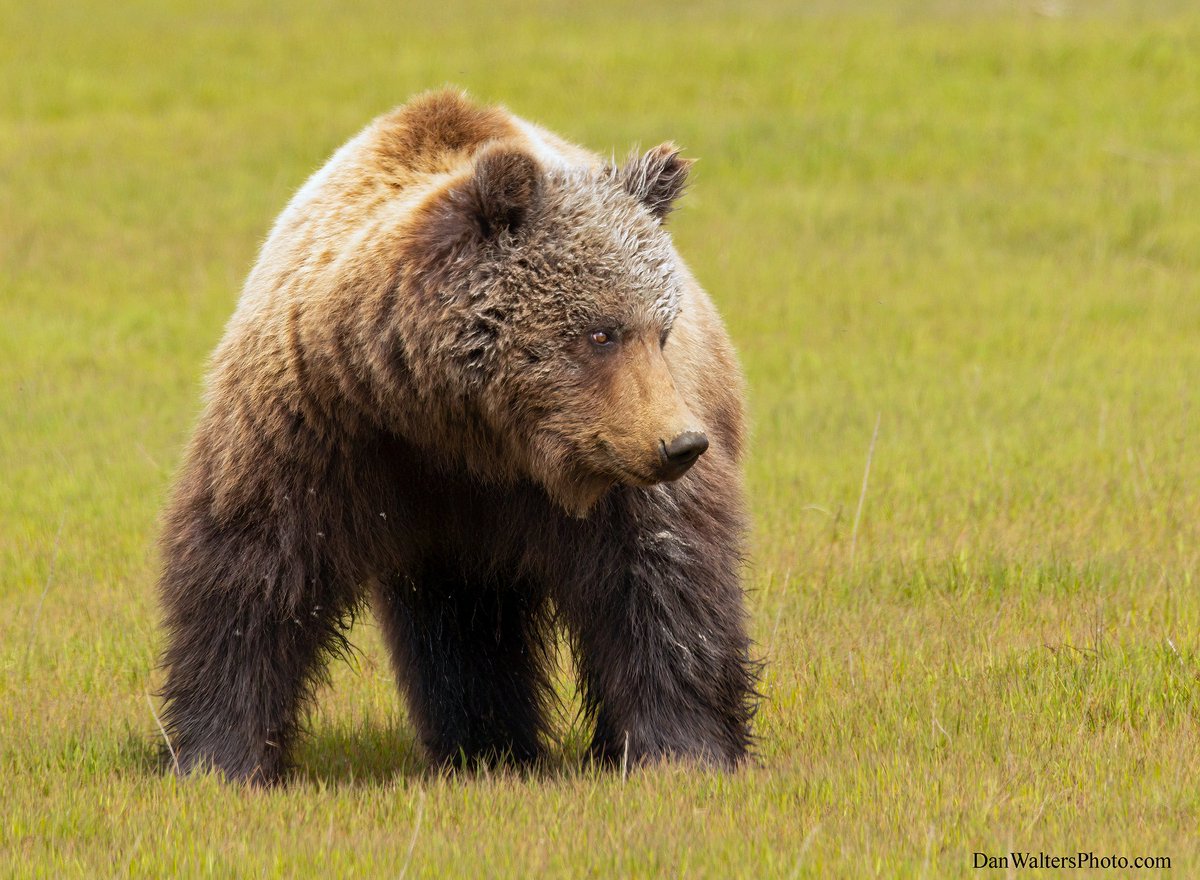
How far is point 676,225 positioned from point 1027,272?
12.4 feet

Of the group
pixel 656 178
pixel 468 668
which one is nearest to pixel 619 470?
pixel 656 178

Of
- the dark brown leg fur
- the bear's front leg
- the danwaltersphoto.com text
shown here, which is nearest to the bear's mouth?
the bear's front leg

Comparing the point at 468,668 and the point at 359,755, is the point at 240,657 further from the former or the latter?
the point at 468,668

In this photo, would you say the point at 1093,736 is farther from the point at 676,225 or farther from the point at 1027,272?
the point at 676,225

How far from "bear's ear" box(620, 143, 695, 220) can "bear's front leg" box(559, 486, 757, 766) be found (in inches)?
34.8

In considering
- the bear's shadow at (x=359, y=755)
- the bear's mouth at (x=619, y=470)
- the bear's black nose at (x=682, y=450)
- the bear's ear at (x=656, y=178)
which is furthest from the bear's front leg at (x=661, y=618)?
the bear's ear at (x=656, y=178)

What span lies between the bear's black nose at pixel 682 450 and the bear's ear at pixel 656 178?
917mm

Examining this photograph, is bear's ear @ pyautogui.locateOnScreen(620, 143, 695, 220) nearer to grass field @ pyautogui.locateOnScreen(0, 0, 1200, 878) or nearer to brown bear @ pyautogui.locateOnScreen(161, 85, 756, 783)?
brown bear @ pyautogui.locateOnScreen(161, 85, 756, 783)

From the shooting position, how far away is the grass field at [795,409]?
179 inches

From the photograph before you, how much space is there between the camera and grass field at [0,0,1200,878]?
15.0 ft

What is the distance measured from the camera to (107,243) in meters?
17.0

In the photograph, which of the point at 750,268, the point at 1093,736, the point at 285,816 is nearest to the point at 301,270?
the point at 285,816

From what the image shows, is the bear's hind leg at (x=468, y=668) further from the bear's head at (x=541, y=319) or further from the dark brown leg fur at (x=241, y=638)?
the bear's head at (x=541, y=319)

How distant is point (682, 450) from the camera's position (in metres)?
4.48
